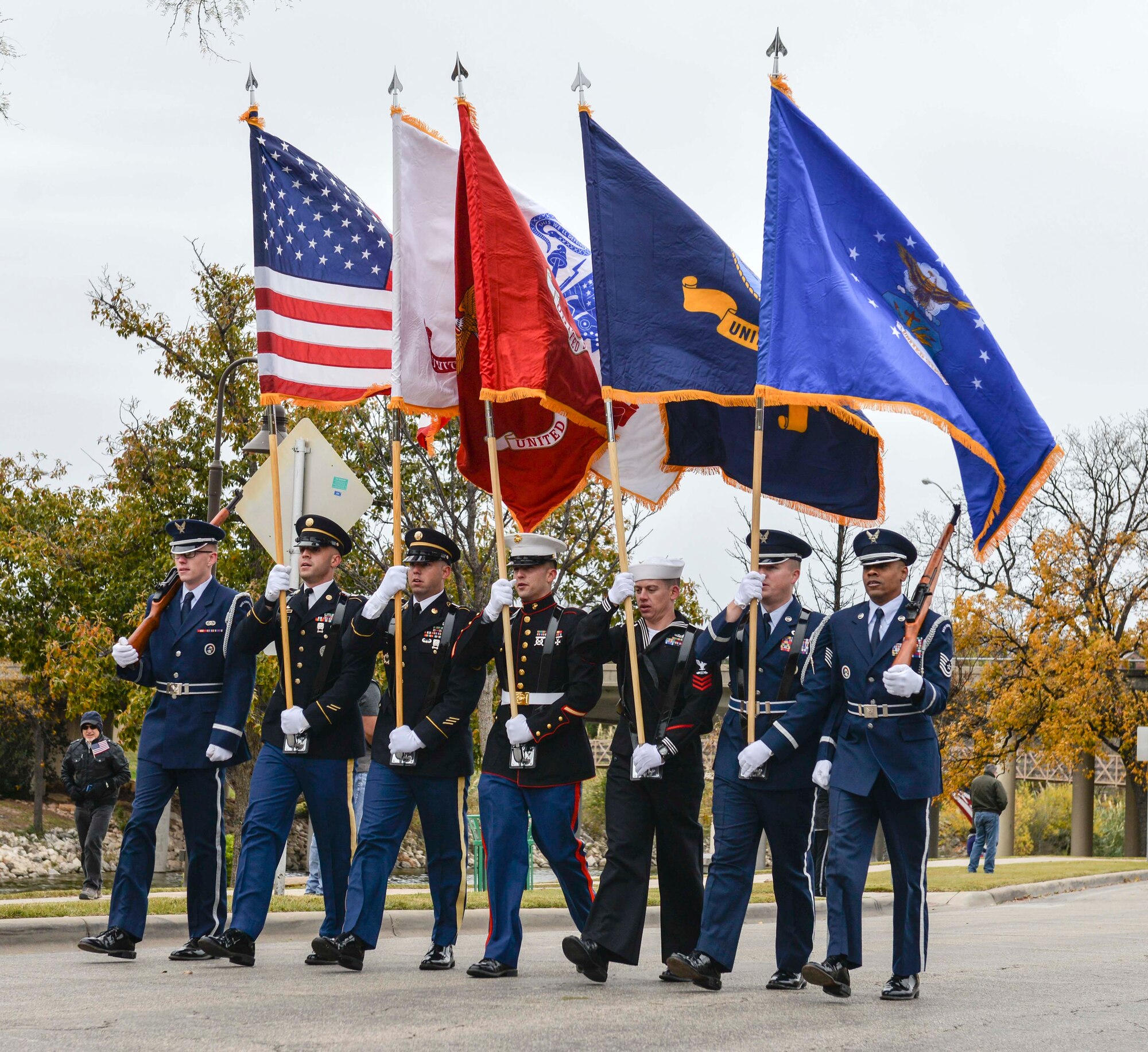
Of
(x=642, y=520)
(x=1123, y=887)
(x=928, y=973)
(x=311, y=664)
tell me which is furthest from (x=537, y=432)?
(x=1123, y=887)

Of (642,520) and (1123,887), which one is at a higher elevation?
(642,520)

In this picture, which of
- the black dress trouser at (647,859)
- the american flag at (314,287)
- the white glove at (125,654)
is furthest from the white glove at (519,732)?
the american flag at (314,287)

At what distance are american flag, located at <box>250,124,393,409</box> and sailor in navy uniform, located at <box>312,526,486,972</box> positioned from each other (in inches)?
58.0

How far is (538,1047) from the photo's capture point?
17.7ft

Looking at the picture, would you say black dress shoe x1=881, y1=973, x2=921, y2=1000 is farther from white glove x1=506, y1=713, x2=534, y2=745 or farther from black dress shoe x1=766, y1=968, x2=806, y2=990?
white glove x1=506, y1=713, x2=534, y2=745

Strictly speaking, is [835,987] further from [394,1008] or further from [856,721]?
[394,1008]

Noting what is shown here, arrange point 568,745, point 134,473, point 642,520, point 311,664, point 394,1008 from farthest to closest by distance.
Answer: point 134,473
point 642,520
point 311,664
point 568,745
point 394,1008

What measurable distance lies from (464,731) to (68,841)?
99.2ft

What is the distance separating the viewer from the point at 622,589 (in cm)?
745

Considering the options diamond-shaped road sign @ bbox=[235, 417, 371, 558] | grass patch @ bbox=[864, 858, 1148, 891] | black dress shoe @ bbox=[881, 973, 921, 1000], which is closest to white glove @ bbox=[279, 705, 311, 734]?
black dress shoe @ bbox=[881, 973, 921, 1000]

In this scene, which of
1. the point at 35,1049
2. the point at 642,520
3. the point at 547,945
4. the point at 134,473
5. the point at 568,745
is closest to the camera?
the point at 35,1049

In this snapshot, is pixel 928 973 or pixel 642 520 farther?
pixel 642 520

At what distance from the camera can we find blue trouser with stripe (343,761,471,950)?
789cm

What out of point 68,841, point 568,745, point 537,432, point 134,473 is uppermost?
point 134,473
